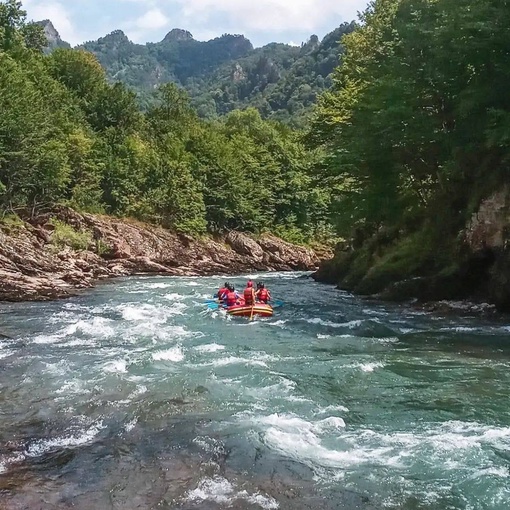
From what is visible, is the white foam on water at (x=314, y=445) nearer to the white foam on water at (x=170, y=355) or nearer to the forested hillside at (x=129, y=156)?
the white foam on water at (x=170, y=355)

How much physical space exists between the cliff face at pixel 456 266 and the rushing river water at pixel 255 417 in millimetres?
2336

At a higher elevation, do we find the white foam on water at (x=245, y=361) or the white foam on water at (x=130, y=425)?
the white foam on water at (x=130, y=425)

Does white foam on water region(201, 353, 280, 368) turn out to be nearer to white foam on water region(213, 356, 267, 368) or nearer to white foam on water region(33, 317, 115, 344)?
white foam on water region(213, 356, 267, 368)

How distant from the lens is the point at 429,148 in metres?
25.4

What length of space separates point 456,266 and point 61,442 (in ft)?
54.1

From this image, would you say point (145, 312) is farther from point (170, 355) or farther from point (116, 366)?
point (116, 366)

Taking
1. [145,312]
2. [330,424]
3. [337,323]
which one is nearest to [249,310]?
[337,323]

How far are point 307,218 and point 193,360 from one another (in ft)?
165

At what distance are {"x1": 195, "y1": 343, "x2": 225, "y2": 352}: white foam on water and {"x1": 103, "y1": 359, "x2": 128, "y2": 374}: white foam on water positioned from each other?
83.1 inches

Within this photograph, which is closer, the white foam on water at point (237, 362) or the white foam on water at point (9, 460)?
the white foam on water at point (9, 460)

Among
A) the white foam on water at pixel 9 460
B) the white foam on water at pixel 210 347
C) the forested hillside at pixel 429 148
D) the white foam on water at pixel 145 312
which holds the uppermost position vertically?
the forested hillside at pixel 429 148

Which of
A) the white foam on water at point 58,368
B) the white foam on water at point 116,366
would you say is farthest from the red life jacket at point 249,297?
the white foam on water at point 58,368

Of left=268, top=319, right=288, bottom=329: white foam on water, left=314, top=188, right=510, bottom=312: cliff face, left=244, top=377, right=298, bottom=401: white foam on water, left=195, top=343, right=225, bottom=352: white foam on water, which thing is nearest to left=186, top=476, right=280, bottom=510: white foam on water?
left=244, top=377, right=298, bottom=401: white foam on water

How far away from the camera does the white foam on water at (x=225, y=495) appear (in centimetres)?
659
